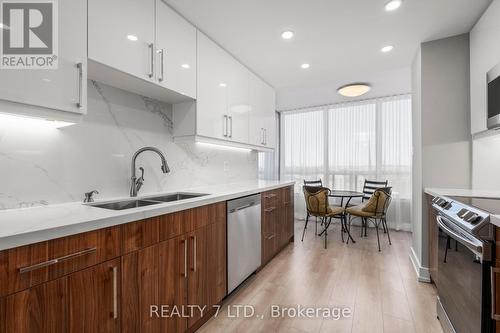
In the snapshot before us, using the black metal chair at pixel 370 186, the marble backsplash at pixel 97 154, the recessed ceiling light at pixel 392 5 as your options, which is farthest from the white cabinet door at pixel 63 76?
the black metal chair at pixel 370 186

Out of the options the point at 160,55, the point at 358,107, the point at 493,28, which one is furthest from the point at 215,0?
the point at 358,107

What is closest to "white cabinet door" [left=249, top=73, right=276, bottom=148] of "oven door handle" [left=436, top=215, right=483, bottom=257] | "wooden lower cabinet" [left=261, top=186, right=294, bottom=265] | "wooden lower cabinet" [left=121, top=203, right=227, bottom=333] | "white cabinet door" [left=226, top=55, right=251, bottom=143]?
"white cabinet door" [left=226, top=55, right=251, bottom=143]

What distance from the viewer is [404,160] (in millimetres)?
4145

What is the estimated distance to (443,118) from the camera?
7.56 ft

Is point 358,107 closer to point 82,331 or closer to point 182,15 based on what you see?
point 182,15

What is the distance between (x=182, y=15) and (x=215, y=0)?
33cm

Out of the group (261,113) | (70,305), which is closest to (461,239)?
(70,305)

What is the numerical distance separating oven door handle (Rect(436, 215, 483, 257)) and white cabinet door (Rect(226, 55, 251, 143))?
195cm

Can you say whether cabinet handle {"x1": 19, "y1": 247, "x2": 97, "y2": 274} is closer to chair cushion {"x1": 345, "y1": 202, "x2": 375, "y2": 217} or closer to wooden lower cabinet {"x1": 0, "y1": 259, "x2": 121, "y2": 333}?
wooden lower cabinet {"x1": 0, "y1": 259, "x2": 121, "y2": 333}

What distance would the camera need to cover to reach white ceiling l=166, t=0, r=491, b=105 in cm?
182

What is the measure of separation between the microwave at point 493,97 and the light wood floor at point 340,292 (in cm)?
152

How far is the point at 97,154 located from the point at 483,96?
3083 millimetres

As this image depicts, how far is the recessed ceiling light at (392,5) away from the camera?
5.81 feet

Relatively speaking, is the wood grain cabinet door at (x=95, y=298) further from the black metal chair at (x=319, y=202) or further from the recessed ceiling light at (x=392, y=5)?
the black metal chair at (x=319, y=202)
